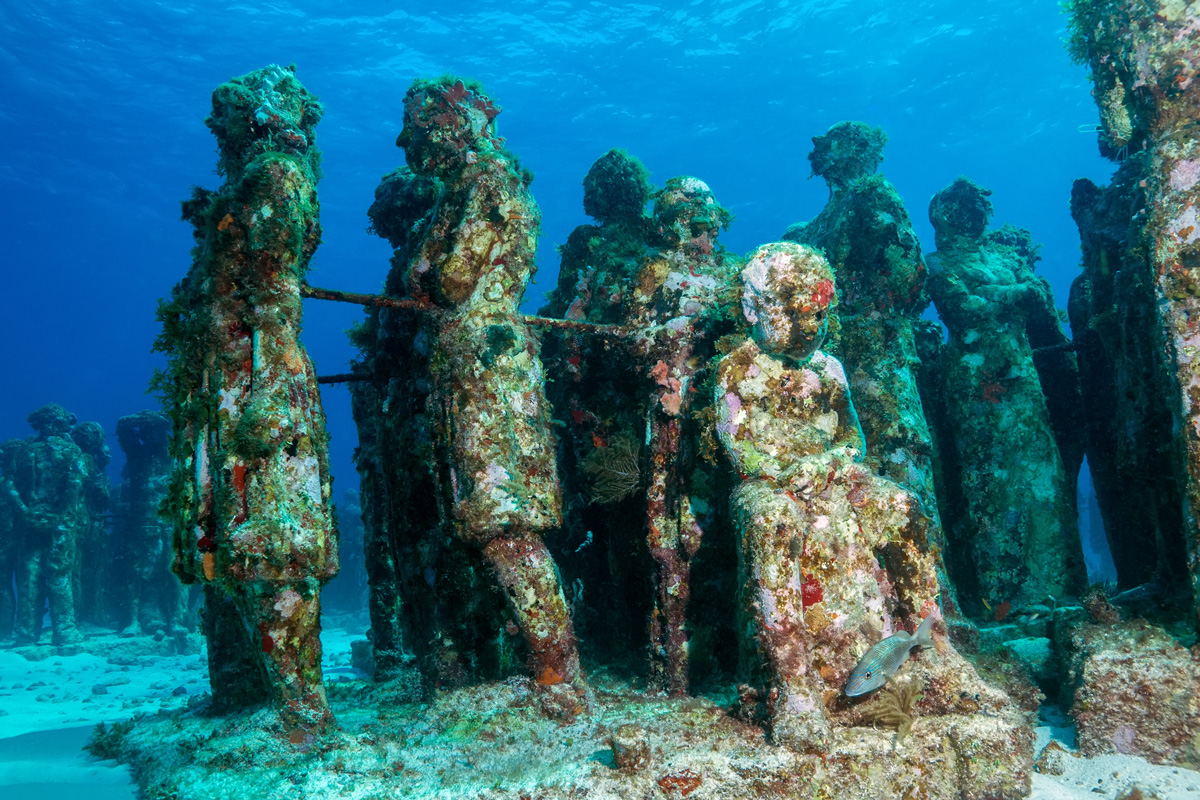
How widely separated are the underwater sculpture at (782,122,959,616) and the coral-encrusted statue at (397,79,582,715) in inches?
158

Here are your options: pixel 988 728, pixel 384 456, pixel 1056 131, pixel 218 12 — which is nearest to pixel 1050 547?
pixel 988 728

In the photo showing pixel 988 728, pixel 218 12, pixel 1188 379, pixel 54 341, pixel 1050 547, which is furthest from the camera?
pixel 54 341

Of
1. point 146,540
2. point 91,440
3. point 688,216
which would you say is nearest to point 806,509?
point 688,216

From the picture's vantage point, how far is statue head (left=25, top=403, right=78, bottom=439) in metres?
20.2

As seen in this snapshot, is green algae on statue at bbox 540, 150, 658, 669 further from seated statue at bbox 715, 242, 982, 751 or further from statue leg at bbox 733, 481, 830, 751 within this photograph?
Answer: statue leg at bbox 733, 481, 830, 751

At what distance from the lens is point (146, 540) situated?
19.0 meters

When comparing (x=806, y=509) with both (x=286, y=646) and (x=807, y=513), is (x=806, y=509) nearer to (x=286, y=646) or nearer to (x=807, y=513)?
(x=807, y=513)

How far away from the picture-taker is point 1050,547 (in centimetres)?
751

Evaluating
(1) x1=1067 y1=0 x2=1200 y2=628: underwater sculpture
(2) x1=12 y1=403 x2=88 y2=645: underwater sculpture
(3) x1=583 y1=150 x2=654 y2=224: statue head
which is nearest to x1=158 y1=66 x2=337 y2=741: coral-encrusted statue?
(3) x1=583 y1=150 x2=654 y2=224: statue head

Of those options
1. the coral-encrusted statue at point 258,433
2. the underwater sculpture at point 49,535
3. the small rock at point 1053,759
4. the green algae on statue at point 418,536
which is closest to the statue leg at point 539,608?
the green algae on statue at point 418,536

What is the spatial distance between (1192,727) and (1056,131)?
76.2 m

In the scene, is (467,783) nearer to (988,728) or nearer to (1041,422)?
(988,728)

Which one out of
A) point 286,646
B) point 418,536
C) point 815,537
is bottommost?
point 286,646

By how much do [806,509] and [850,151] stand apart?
8229mm
